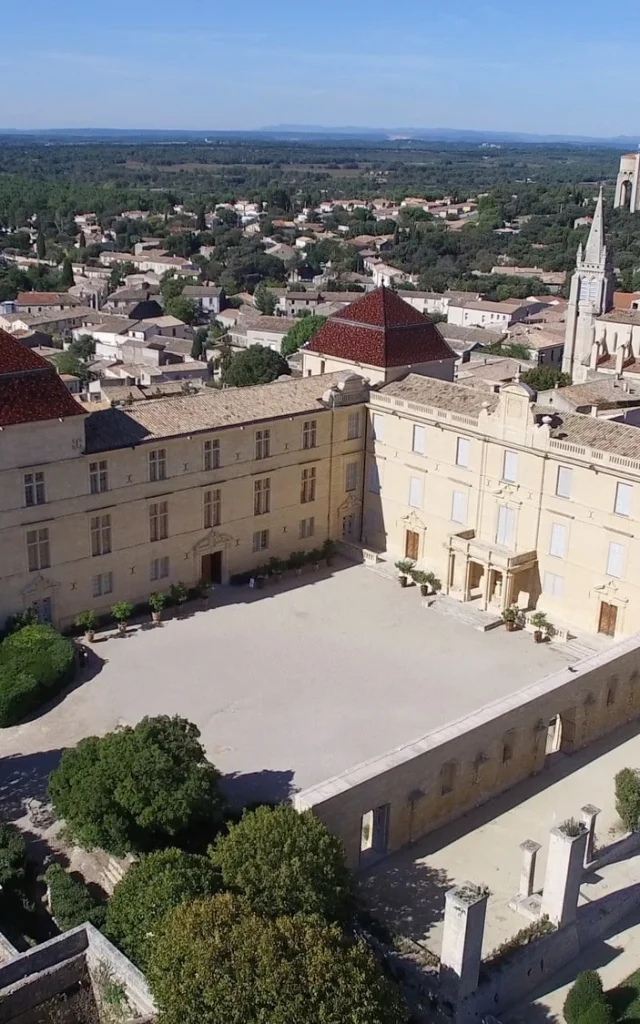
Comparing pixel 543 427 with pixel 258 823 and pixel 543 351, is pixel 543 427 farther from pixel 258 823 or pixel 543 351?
pixel 543 351

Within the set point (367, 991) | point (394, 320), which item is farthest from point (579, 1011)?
point (394, 320)

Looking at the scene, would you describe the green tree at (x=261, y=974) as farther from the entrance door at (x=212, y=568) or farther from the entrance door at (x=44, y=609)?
the entrance door at (x=212, y=568)

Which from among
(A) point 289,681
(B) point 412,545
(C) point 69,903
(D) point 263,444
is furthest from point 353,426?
(C) point 69,903

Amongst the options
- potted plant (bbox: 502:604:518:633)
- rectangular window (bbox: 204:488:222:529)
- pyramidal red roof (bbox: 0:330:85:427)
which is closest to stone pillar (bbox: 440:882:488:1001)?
potted plant (bbox: 502:604:518:633)

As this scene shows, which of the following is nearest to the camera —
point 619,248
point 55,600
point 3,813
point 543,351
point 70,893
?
point 70,893

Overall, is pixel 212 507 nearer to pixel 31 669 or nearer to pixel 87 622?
pixel 87 622

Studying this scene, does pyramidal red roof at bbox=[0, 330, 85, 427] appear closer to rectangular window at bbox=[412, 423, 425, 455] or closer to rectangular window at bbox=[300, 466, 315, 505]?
rectangular window at bbox=[300, 466, 315, 505]
